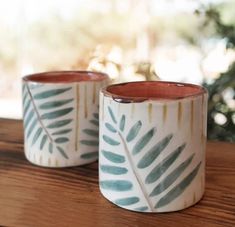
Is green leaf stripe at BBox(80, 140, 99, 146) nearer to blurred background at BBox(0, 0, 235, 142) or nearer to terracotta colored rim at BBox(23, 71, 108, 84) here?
terracotta colored rim at BBox(23, 71, 108, 84)

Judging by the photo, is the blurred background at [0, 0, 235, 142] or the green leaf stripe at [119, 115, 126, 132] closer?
the green leaf stripe at [119, 115, 126, 132]

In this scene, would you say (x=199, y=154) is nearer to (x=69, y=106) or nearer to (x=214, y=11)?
(x=69, y=106)

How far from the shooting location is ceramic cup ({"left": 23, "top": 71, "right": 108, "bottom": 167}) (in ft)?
1.90

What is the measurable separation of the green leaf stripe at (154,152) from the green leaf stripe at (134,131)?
24 millimetres

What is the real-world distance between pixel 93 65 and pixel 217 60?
37cm

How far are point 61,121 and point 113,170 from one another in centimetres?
14

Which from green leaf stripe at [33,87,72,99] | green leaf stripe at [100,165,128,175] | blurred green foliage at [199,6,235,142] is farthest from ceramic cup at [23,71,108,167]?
blurred green foliage at [199,6,235,142]

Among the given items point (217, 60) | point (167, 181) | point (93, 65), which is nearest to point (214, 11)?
point (217, 60)

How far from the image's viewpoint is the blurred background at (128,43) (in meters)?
1.06

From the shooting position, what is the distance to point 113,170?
49 cm

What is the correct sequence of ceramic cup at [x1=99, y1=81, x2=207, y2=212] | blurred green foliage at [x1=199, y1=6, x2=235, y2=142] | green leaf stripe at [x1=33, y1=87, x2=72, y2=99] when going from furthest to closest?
blurred green foliage at [x1=199, y1=6, x2=235, y2=142] → green leaf stripe at [x1=33, y1=87, x2=72, y2=99] → ceramic cup at [x1=99, y1=81, x2=207, y2=212]

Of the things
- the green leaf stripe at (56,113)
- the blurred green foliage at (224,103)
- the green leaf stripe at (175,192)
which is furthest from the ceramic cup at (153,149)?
the blurred green foliage at (224,103)

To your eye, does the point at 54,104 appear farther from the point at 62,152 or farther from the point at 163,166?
the point at 163,166

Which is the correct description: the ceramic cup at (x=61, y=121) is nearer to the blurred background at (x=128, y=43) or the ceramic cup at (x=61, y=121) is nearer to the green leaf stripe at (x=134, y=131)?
the green leaf stripe at (x=134, y=131)
